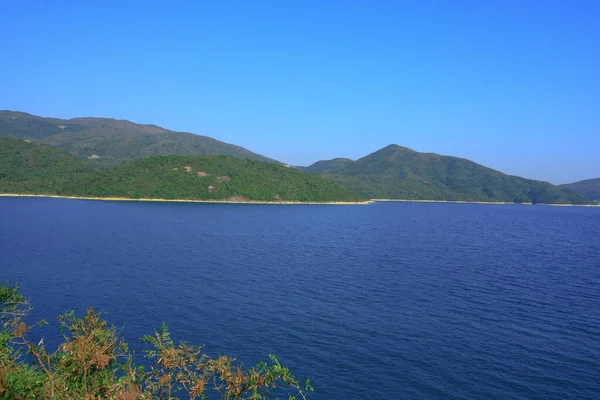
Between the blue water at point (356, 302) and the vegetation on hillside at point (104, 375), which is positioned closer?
the vegetation on hillside at point (104, 375)

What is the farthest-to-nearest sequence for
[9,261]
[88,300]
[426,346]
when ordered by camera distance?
[9,261] < [88,300] < [426,346]

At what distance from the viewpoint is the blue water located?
96.8ft

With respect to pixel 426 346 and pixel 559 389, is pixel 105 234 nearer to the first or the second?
pixel 426 346

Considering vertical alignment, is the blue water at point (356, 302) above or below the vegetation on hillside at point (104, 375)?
below

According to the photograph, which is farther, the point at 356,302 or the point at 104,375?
the point at 356,302

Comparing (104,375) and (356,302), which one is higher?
(104,375)

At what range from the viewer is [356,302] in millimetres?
44062

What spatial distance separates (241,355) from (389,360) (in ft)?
33.1

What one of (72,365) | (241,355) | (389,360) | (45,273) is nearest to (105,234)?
(45,273)

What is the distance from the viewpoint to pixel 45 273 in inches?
2055

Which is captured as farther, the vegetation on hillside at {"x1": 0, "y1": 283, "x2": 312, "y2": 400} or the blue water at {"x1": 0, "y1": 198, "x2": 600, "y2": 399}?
the blue water at {"x1": 0, "y1": 198, "x2": 600, "y2": 399}

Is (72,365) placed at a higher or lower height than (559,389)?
higher

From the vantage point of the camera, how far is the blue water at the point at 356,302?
96.8 feet

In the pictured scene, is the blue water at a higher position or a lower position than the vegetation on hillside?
lower
